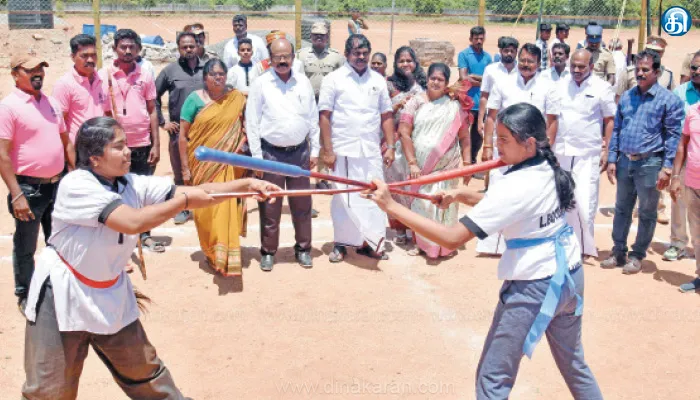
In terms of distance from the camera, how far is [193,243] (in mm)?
7672

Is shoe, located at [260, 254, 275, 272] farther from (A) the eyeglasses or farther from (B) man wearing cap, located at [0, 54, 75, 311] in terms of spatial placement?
(B) man wearing cap, located at [0, 54, 75, 311]

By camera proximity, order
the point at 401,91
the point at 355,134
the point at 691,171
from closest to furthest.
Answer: the point at 691,171, the point at 355,134, the point at 401,91

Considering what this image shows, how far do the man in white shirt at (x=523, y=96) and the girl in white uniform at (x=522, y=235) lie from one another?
12.1ft

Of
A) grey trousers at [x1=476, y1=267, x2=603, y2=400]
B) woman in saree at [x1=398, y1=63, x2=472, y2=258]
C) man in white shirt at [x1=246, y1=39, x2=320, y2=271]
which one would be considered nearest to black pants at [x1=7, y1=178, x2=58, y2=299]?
man in white shirt at [x1=246, y1=39, x2=320, y2=271]

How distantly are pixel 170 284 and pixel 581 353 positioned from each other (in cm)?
394

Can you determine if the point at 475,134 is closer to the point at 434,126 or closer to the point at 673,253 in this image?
the point at 434,126

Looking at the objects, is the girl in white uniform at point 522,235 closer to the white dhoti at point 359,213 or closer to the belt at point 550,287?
the belt at point 550,287

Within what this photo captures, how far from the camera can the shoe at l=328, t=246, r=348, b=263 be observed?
24.0 feet

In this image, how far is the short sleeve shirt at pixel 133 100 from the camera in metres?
6.93

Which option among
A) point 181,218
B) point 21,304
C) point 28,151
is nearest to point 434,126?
point 181,218

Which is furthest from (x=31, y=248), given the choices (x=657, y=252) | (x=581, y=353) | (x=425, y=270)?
(x=657, y=252)

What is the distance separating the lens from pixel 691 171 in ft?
21.4

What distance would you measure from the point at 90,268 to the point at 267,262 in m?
3.52

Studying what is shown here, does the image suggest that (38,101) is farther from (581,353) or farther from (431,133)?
(581,353)
